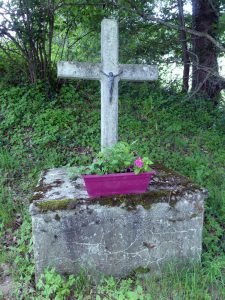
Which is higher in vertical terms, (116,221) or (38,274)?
(116,221)

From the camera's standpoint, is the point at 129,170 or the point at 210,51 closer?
the point at 129,170

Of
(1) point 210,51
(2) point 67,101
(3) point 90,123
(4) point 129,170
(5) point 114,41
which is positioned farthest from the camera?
(1) point 210,51

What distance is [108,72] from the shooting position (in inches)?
131

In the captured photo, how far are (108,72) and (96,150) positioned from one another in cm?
189

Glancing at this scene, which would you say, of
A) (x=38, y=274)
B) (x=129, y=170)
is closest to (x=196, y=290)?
(x=129, y=170)

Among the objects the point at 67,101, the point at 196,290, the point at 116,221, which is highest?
the point at 67,101

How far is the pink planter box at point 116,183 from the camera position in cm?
261

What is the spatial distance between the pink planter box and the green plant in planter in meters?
0.06

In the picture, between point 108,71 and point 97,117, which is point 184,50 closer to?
point 97,117

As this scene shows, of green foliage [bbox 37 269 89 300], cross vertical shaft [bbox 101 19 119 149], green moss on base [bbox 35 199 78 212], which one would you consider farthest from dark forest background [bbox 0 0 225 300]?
cross vertical shaft [bbox 101 19 119 149]

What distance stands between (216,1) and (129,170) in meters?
4.98

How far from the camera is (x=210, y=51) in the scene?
7.08m

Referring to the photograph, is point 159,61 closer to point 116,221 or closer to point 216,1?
point 216,1

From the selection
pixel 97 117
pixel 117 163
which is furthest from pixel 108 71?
pixel 97 117
